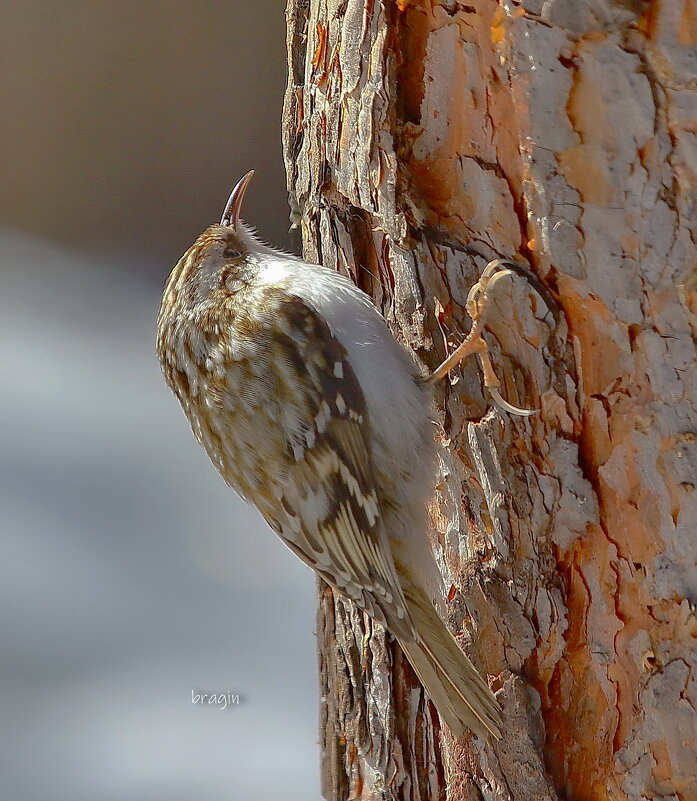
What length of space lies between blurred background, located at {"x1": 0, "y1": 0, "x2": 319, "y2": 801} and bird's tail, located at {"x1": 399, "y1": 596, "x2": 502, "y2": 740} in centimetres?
80

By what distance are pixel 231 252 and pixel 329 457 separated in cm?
35

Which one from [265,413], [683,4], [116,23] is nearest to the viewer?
[683,4]

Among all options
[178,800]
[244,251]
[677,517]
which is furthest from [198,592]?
[677,517]

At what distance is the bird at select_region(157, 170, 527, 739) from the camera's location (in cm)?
111

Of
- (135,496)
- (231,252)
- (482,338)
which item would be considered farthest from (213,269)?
(135,496)

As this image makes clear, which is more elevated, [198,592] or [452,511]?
[198,592]

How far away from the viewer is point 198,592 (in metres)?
1.92

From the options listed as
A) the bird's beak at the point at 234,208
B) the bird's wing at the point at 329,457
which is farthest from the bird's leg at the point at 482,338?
the bird's beak at the point at 234,208

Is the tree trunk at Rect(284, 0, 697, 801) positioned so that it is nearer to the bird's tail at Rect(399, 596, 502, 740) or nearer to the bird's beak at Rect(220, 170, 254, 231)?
the bird's tail at Rect(399, 596, 502, 740)

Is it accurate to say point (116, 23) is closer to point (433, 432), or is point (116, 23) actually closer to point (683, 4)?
point (433, 432)

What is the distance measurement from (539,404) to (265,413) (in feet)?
1.12

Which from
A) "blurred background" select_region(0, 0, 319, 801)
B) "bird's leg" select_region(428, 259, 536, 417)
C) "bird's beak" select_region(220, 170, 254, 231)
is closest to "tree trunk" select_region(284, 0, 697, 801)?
"bird's leg" select_region(428, 259, 536, 417)

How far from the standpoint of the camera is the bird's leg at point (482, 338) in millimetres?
979

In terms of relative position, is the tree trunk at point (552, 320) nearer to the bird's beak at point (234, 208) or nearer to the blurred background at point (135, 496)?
the bird's beak at point (234, 208)
